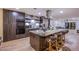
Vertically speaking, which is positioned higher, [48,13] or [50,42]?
[48,13]

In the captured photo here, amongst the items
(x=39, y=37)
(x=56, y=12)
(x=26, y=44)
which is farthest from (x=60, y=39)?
(x=26, y=44)

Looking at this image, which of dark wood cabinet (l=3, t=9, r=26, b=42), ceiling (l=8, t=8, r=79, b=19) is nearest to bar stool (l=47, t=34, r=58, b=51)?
ceiling (l=8, t=8, r=79, b=19)

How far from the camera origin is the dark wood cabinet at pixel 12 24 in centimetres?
287

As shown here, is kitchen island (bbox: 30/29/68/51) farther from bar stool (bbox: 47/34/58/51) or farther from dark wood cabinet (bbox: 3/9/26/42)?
dark wood cabinet (bbox: 3/9/26/42)

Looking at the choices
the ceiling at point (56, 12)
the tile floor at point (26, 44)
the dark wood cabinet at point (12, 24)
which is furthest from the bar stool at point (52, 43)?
the dark wood cabinet at point (12, 24)

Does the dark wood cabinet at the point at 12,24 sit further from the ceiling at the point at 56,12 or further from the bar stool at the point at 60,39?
the bar stool at the point at 60,39

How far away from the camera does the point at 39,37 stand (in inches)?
114

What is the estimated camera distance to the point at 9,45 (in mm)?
2828

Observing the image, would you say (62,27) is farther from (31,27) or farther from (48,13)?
(31,27)

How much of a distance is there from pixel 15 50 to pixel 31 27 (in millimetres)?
727

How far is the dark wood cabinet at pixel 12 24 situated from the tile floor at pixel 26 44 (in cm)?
13

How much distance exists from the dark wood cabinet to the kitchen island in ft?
0.90
